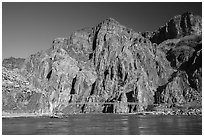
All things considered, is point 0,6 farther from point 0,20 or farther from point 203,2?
point 203,2

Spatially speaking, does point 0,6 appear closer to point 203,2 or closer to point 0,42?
point 0,42

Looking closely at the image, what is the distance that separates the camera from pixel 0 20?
57812 millimetres

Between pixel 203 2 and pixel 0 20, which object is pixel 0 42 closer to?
pixel 0 20

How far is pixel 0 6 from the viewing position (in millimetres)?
57969

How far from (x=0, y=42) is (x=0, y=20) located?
140 inches

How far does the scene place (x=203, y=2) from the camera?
57.1 m

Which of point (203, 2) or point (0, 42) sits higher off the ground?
point (203, 2)

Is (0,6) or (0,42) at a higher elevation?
(0,6)

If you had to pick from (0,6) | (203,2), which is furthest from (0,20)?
(203,2)

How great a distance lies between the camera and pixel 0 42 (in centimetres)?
5891

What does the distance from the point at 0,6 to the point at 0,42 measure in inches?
Result: 224

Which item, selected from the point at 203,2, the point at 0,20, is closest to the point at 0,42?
the point at 0,20

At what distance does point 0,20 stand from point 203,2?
104 ft
